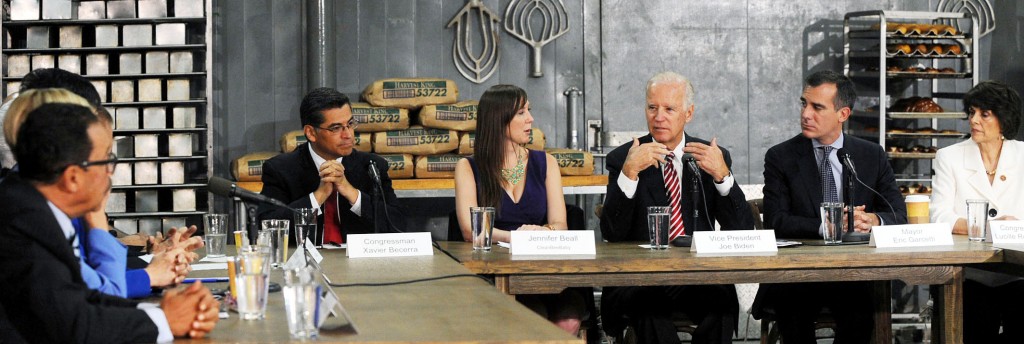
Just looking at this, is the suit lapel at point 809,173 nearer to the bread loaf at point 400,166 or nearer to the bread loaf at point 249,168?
the bread loaf at point 400,166

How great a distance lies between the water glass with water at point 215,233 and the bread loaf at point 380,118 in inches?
97.1

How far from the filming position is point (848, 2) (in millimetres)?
6508

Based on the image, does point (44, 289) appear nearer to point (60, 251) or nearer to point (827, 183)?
point (60, 251)

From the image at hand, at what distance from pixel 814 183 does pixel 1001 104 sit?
0.83m

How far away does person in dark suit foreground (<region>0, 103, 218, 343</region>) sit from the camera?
179 cm

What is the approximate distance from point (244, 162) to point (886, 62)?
366 centimetres

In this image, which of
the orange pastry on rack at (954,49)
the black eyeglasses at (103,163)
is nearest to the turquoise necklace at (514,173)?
the black eyeglasses at (103,163)

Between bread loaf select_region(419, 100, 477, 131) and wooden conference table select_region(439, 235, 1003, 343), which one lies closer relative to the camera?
wooden conference table select_region(439, 235, 1003, 343)

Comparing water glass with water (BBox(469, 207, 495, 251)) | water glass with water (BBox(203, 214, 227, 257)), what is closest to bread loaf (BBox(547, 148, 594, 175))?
water glass with water (BBox(469, 207, 495, 251))

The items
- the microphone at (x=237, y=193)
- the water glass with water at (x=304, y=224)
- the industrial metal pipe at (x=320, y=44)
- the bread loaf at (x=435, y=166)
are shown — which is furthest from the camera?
the industrial metal pipe at (x=320, y=44)

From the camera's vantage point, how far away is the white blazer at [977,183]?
4.14 meters

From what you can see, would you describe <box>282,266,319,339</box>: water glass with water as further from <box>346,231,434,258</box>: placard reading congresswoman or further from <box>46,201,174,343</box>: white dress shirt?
<box>346,231,434,258</box>: placard reading congresswoman

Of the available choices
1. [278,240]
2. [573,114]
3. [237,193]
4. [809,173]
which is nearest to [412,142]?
[573,114]

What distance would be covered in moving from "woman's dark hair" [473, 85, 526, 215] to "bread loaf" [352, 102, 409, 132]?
1879 mm
